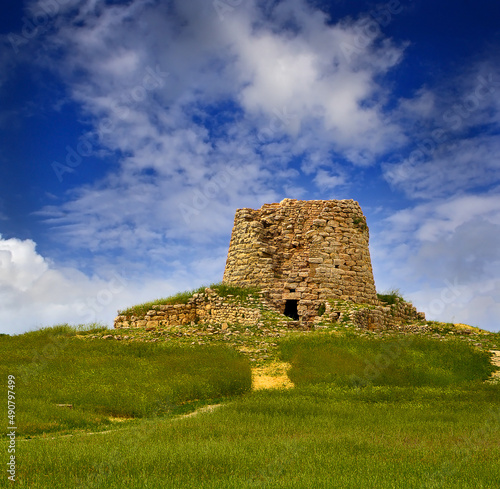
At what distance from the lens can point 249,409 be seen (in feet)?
45.1

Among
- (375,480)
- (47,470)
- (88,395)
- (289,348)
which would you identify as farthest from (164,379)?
(375,480)

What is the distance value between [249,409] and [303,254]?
687 inches

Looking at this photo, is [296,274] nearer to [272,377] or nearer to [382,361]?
[382,361]

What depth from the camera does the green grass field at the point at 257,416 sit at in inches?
306

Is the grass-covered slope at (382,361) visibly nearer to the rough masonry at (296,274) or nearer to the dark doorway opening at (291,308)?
the rough masonry at (296,274)

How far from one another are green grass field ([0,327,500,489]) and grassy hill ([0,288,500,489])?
5 cm

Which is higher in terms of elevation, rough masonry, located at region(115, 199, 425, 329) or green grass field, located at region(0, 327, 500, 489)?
rough masonry, located at region(115, 199, 425, 329)

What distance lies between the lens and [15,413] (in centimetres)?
1307
